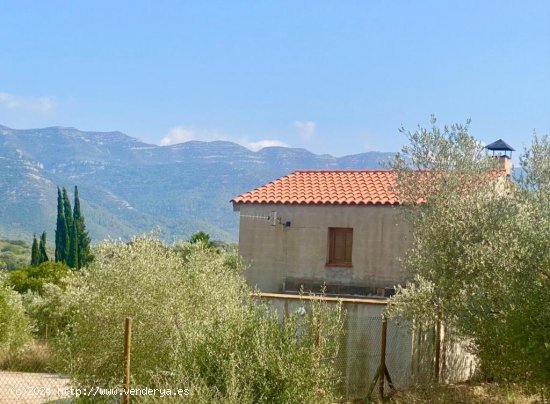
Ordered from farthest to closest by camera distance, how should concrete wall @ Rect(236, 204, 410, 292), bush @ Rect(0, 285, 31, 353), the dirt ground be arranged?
concrete wall @ Rect(236, 204, 410, 292), bush @ Rect(0, 285, 31, 353), the dirt ground

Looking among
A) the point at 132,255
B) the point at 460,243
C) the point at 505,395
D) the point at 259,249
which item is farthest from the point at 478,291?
the point at 259,249

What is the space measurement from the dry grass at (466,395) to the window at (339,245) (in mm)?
8887

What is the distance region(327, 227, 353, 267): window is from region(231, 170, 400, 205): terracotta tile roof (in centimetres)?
93

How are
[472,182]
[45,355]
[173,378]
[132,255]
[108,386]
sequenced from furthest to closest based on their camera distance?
[45,355], [472,182], [132,255], [108,386], [173,378]

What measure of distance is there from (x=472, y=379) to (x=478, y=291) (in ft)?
16.3

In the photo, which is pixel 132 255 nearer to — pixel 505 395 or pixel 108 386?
pixel 108 386

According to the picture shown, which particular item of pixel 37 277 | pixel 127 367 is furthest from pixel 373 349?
pixel 37 277

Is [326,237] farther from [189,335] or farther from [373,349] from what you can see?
[189,335]

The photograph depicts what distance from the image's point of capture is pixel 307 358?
11695 mm

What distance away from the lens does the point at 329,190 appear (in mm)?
25422

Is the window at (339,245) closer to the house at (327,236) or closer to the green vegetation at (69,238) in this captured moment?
the house at (327,236)

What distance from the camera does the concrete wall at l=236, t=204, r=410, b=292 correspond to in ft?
76.0

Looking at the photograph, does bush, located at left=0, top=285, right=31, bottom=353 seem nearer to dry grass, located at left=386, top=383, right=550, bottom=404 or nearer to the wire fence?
the wire fence

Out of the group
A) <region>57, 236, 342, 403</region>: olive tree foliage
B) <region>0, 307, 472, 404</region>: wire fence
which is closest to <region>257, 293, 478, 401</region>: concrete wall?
<region>0, 307, 472, 404</region>: wire fence
